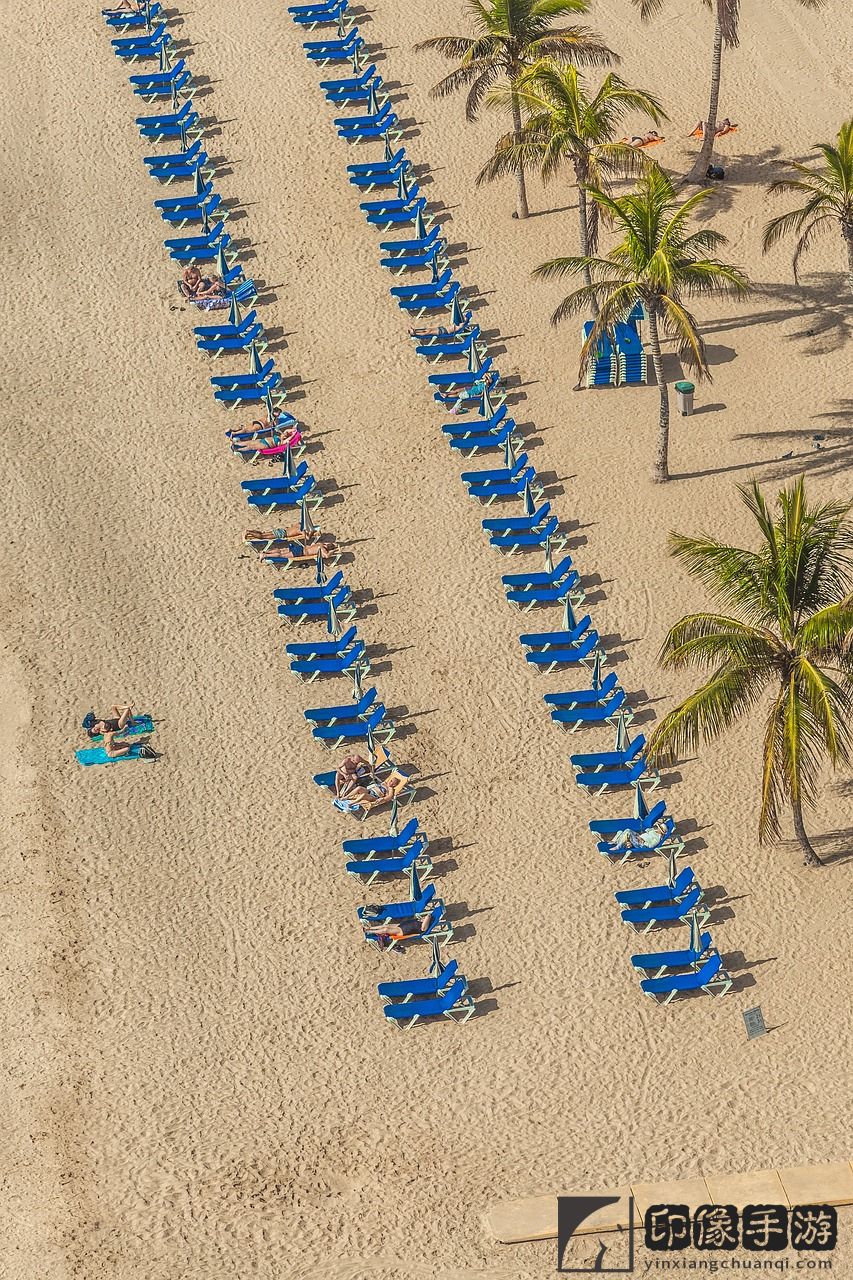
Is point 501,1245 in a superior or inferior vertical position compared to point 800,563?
inferior

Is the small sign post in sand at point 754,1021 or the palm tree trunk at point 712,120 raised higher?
the palm tree trunk at point 712,120

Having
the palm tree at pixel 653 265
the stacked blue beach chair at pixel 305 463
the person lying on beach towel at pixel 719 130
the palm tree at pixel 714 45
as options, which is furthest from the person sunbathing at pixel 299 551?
the person lying on beach towel at pixel 719 130

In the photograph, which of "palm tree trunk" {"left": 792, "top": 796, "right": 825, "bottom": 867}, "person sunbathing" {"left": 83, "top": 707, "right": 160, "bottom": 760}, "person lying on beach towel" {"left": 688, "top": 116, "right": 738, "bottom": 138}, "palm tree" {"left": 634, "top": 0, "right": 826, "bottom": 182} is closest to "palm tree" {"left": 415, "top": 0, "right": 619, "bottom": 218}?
"palm tree" {"left": 634, "top": 0, "right": 826, "bottom": 182}

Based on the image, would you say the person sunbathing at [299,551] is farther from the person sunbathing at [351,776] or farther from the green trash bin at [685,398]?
the green trash bin at [685,398]

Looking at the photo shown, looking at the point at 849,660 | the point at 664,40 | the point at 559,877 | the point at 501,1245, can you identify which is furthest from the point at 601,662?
the point at 664,40

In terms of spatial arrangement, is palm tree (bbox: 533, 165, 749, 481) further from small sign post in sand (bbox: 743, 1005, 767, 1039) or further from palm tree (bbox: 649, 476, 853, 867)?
small sign post in sand (bbox: 743, 1005, 767, 1039)

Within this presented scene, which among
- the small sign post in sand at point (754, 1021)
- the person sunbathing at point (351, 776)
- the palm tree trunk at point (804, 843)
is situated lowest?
the small sign post in sand at point (754, 1021)

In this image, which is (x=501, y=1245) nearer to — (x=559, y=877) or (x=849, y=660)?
(x=559, y=877)
